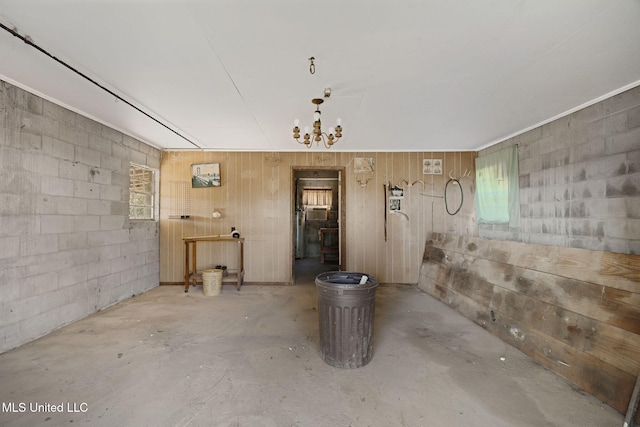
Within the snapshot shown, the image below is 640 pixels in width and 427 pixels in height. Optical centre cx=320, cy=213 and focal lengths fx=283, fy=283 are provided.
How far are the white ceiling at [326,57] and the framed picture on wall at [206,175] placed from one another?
148 centimetres

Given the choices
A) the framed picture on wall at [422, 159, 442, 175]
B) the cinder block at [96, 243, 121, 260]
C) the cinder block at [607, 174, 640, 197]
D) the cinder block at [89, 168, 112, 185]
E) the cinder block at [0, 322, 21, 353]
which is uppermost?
the framed picture on wall at [422, 159, 442, 175]

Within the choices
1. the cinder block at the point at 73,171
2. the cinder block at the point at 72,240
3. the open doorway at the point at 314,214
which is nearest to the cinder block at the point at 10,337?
the cinder block at the point at 72,240

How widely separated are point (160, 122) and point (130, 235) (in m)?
1.83

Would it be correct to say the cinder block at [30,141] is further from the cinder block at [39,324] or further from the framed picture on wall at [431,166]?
the framed picture on wall at [431,166]

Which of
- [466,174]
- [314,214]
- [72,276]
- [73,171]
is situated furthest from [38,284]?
[314,214]

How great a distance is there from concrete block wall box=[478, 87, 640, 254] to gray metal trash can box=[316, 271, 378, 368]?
8.65 ft

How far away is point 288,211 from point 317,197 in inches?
157

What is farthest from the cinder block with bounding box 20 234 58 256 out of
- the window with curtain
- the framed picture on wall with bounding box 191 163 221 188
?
the window with curtain

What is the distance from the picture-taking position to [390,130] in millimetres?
4109

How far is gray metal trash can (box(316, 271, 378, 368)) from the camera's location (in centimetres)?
230

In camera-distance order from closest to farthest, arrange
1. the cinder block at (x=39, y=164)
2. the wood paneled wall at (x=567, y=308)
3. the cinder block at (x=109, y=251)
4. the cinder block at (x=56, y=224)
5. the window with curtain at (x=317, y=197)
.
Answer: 1. the wood paneled wall at (x=567, y=308)
2. the cinder block at (x=39, y=164)
3. the cinder block at (x=56, y=224)
4. the cinder block at (x=109, y=251)
5. the window with curtain at (x=317, y=197)

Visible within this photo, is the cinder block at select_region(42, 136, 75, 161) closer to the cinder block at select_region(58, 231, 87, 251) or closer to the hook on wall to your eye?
the cinder block at select_region(58, 231, 87, 251)

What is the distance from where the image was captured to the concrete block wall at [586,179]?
2.77 metres

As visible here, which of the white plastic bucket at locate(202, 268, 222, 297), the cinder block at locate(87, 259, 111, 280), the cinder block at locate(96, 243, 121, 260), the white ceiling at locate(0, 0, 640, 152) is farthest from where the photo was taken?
the white plastic bucket at locate(202, 268, 222, 297)
